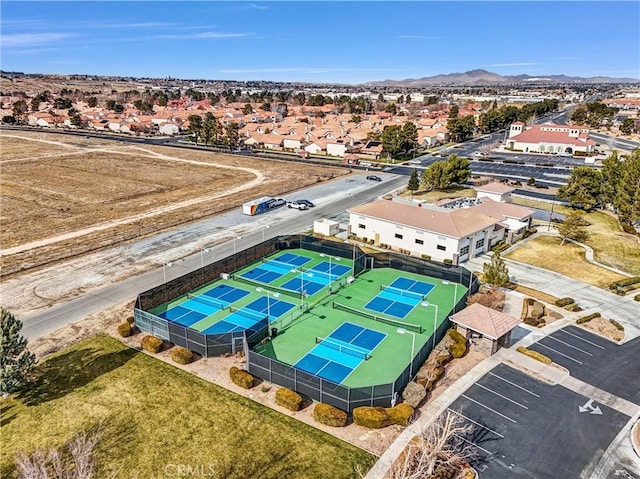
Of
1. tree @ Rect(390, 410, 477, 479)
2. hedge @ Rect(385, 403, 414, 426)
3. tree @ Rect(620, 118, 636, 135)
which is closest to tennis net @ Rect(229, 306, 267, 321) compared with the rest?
hedge @ Rect(385, 403, 414, 426)

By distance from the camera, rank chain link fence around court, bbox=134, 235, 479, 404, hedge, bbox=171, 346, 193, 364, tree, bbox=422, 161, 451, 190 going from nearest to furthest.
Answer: chain link fence around court, bbox=134, 235, 479, 404 → hedge, bbox=171, 346, 193, 364 → tree, bbox=422, 161, 451, 190

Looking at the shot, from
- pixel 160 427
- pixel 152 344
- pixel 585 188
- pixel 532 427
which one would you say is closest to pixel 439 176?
pixel 585 188

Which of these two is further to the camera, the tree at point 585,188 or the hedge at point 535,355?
the tree at point 585,188

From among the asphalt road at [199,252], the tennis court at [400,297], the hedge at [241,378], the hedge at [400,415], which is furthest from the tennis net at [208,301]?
the hedge at [400,415]

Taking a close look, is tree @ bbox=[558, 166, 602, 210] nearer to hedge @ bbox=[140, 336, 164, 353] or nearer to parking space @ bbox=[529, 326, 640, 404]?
parking space @ bbox=[529, 326, 640, 404]

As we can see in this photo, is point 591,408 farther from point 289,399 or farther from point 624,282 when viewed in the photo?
point 624,282

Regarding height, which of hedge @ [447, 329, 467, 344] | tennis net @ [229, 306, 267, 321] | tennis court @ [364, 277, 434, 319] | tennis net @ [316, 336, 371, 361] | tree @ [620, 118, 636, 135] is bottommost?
tennis net @ [316, 336, 371, 361]

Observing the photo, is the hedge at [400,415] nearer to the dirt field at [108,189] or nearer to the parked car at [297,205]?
the dirt field at [108,189]
